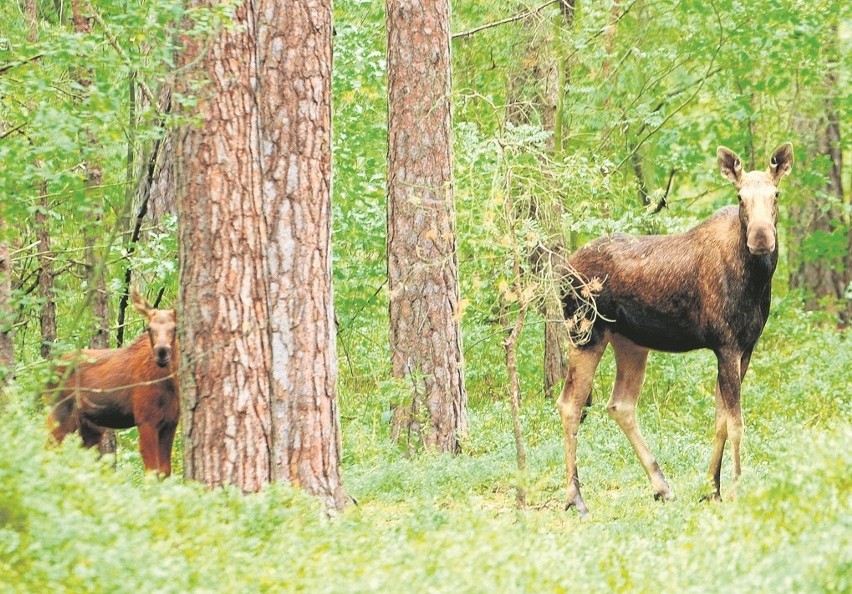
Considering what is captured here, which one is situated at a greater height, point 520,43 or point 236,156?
point 520,43

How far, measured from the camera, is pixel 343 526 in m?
7.89

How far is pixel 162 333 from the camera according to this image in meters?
11.2

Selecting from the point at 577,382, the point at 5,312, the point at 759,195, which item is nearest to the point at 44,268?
the point at 5,312

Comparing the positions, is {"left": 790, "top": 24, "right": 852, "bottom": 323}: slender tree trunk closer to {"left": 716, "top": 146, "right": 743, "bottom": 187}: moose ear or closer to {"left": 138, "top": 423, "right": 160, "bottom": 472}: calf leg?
{"left": 716, "top": 146, "right": 743, "bottom": 187}: moose ear

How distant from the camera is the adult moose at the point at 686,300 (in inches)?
422

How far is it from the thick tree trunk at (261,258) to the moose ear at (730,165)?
4.00 meters

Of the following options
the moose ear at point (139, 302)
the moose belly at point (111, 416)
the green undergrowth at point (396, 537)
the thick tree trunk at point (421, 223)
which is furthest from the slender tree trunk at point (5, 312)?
the thick tree trunk at point (421, 223)

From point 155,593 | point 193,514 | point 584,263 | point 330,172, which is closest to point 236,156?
point 330,172

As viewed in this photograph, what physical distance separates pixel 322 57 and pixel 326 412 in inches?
108

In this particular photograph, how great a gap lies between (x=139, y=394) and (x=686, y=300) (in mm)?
5399

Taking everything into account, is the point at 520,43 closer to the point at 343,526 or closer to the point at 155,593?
the point at 343,526

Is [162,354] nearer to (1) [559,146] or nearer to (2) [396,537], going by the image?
(2) [396,537]

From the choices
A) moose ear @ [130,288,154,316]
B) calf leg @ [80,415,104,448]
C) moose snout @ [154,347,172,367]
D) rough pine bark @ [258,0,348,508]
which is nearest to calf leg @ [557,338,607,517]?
rough pine bark @ [258,0,348,508]

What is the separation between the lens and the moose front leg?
10664mm
